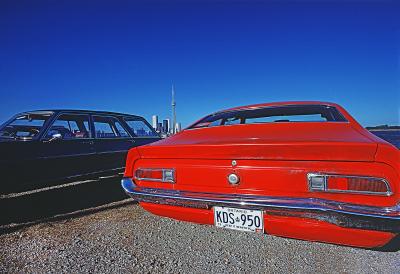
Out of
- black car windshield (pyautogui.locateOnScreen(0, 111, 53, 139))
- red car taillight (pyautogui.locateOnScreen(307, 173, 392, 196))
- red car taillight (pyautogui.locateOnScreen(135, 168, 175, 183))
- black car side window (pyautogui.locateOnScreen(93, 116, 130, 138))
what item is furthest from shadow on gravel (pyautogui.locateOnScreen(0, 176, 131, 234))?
red car taillight (pyautogui.locateOnScreen(307, 173, 392, 196))

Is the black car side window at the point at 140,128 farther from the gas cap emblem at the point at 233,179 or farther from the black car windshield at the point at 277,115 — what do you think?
the gas cap emblem at the point at 233,179

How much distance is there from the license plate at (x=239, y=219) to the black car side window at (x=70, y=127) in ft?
10.3

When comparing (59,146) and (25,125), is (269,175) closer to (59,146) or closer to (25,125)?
(59,146)

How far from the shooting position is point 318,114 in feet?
9.43

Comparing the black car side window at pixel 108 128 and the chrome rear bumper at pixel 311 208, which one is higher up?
the black car side window at pixel 108 128

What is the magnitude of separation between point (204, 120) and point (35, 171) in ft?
8.25

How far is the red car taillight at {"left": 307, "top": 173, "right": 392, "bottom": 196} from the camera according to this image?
1.52 metres

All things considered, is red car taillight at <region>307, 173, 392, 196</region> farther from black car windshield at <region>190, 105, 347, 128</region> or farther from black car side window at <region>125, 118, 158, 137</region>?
black car side window at <region>125, 118, 158, 137</region>

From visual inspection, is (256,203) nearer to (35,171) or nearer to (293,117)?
(293,117)

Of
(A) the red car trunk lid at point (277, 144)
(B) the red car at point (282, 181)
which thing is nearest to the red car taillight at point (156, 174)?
(B) the red car at point (282, 181)

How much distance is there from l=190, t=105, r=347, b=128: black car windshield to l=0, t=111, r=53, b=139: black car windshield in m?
2.66

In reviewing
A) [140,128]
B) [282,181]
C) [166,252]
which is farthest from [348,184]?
[140,128]

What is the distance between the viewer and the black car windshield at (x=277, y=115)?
274 centimetres

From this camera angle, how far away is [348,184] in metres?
1.58
